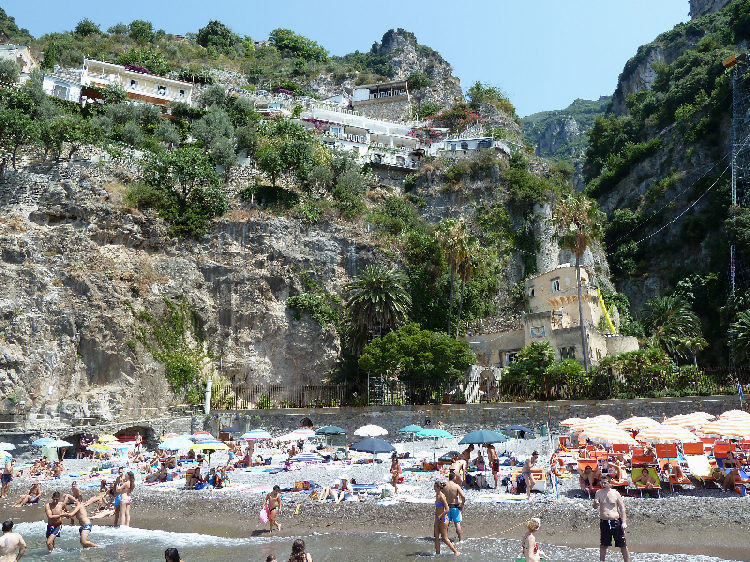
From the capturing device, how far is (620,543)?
36.2 ft

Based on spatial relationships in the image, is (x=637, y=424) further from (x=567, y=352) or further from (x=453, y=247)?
(x=453, y=247)

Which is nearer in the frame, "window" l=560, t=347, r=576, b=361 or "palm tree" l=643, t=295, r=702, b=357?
"window" l=560, t=347, r=576, b=361

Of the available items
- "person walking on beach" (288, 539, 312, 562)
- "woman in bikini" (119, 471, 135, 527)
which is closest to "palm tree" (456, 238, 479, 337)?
"woman in bikini" (119, 471, 135, 527)

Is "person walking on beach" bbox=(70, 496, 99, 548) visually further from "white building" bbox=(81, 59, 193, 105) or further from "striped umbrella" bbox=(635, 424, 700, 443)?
"white building" bbox=(81, 59, 193, 105)

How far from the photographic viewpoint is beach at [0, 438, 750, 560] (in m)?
13.8

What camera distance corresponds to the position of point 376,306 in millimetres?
→ 37438

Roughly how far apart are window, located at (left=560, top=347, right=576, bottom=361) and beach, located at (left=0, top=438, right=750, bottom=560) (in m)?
16.8

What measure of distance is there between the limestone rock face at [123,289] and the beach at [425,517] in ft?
38.9

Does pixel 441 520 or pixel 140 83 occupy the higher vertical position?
pixel 140 83

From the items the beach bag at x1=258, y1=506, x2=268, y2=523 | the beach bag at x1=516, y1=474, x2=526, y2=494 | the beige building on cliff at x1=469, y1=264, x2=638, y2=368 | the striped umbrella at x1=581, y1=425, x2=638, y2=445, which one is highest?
the beige building on cliff at x1=469, y1=264, x2=638, y2=368

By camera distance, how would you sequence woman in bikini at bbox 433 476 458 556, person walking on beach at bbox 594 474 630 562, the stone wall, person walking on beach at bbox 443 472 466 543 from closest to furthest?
person walking on beach at bbox 594 474 630 562, woman in bikini at bbox 433 476 458 556, person walking on beach at bbox 443 472 466 543, the stone wall

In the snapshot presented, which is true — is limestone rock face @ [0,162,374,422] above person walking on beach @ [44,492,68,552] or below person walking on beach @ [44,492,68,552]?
above

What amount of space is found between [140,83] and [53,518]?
56367mm

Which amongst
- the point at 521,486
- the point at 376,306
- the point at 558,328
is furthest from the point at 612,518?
the point at 558,328
